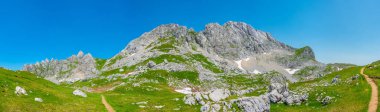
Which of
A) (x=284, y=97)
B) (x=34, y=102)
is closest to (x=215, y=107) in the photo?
(x=284, y=97)

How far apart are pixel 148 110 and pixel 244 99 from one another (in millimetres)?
19491

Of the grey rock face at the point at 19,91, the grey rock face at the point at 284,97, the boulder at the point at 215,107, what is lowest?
the boulder at the point at 215,107

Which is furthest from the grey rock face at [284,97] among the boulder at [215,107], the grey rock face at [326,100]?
the boulder at [215,107]

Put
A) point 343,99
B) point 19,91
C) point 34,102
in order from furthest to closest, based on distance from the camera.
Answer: point 19,91 → point 34,102 → point 343,99

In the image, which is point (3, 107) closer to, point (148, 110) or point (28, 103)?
point (28, 103)

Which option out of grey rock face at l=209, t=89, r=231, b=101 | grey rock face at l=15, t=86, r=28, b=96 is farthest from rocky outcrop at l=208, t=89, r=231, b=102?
grey rock face at l=15, t=86, r=28, b=96

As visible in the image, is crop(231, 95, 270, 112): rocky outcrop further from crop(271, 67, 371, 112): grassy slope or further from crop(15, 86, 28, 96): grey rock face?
crop(15, 86, 28, 96): grey rock face

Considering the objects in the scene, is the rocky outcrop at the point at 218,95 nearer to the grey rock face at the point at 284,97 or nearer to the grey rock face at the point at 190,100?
the grey rock face at the point at 190,100

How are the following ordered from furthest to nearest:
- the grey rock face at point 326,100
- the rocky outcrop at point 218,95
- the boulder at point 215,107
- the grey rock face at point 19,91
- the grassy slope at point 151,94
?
the rocky outcrop at point 218,95 → the grassy slope at point 151,94 → the grey rock face at point 19,91 → the grey rock face at point 326,100 → the boulder at point 215,107

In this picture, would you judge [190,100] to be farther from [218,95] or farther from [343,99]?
[343,99]

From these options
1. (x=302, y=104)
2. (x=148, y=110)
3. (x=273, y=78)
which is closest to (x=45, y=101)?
(x=148, y=110)

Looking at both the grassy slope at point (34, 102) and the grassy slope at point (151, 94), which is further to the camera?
the grassy slope at point (151, 94)

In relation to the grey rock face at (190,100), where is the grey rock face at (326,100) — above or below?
below

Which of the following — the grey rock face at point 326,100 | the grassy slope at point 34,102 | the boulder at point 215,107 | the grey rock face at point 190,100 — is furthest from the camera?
the grey rock face at point 190,100
